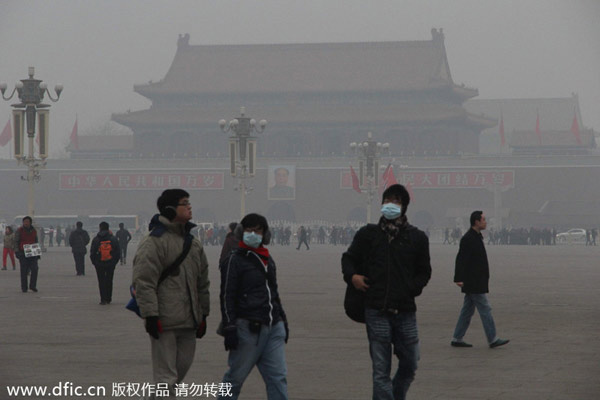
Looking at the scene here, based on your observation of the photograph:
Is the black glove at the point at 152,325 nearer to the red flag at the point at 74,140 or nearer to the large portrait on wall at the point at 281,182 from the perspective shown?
the large portrait on wall at the point at 281,182

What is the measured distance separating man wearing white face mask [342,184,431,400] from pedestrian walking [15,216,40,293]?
11045mm

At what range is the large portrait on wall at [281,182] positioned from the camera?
6812cm

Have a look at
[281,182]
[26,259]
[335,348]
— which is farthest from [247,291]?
[281,182]

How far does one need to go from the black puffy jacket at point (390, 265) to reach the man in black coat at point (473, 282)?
3430 millimetres

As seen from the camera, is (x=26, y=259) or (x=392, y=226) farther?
(x=26, y=259)

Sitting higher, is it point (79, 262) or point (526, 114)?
point (526, 114)

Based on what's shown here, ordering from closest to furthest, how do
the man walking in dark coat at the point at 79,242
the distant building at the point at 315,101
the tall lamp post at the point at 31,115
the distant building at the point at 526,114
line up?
the man walking in dark coat at the point at 79,242 < the tall lamp post at the point at 31,115 < the distant building at the point at 315,101 < the distant building at the point at 526,114

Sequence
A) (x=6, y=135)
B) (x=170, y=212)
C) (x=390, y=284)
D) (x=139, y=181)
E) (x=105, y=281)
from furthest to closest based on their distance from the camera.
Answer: (x=139, y=181), (x=6, y=135), (x=105, y=281), (x=390, y=284), (x=170, y=212)

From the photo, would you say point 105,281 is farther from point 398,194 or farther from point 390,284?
point 390,284

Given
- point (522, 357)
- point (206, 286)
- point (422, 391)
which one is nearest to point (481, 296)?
point (522, 357)

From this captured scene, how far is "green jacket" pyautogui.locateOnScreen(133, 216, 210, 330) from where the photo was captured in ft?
19.5

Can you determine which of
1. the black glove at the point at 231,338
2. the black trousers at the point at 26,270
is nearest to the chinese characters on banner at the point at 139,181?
the black trousers at the point at 26,270

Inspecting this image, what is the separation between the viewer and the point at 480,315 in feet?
32.2

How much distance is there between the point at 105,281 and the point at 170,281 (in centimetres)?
851
